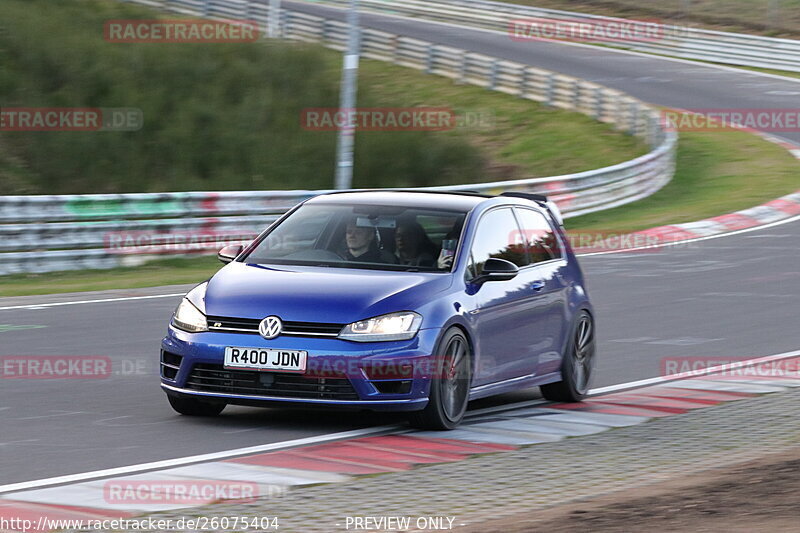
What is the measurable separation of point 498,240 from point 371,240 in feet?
3.25

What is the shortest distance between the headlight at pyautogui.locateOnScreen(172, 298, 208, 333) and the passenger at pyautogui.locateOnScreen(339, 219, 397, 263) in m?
1.10

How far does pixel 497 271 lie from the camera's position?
30.6 ft

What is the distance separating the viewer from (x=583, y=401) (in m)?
10.6

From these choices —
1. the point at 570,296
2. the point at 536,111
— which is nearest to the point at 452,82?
the point at 536,111

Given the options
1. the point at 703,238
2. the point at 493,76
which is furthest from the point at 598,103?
the point at 703,238

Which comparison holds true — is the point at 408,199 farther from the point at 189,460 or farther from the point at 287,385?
the point at 189,460

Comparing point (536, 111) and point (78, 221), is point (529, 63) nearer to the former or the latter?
point (536, 111)

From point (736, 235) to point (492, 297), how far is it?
15090 millimetres

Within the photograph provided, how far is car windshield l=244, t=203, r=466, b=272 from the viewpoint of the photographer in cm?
933

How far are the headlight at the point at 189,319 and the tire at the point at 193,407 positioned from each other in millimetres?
492

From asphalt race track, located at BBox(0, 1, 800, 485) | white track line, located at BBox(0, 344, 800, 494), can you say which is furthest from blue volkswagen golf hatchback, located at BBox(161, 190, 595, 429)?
asphalt race track, located at BBox(0, 1, 800, 485)

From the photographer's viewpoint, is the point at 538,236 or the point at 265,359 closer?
the point at 265,359

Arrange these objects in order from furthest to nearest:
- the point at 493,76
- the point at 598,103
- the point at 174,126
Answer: the point at 493,76, the point at 598,103, the point at 174,126

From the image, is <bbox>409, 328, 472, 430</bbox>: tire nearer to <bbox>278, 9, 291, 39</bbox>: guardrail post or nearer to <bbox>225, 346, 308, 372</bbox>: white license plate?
<bbox>225, 346, 308, 372</bbox>: white license plate
